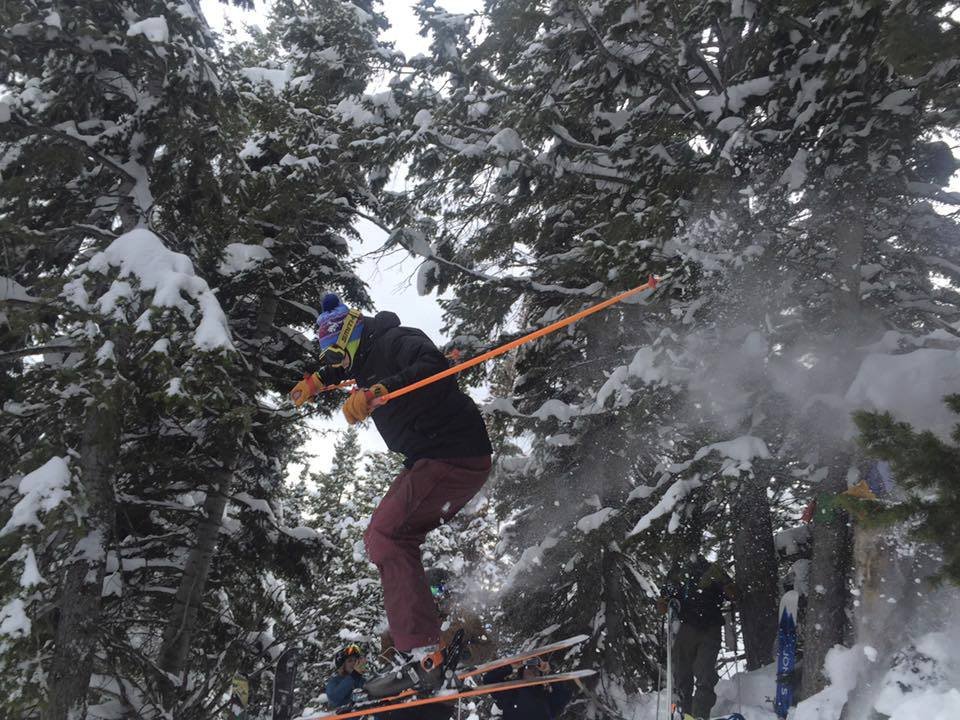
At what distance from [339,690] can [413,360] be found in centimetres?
380

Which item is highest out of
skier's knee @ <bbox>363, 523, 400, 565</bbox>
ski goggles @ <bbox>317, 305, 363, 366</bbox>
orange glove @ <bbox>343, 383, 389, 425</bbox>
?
ski goggles @ <bbox>317, 305, 363, 366</bbox>

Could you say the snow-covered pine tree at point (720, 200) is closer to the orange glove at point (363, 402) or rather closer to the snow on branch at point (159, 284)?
the snow on branch at point (159, 284)

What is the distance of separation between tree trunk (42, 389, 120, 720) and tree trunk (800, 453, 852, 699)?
22.2ft

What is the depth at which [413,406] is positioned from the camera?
490 cm

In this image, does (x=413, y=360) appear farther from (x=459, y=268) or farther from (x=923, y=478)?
(x=459, y=268)

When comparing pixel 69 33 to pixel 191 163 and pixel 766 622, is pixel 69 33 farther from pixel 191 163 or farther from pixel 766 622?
pixel 766 622

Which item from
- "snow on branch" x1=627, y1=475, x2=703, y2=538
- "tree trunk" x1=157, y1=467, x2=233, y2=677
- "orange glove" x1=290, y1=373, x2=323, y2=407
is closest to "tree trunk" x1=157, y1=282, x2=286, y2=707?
"tree trunk" x1=157, y1=467, x2=233, y2=677

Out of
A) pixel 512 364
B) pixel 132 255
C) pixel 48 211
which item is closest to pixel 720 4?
pixel 132 255

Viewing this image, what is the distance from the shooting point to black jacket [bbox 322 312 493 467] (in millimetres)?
4848

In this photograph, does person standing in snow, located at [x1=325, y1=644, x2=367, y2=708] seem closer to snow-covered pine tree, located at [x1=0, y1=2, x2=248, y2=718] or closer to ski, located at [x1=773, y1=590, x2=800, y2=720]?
snow-covered pine tree, located at [x1=0, y1=2, x2=248, y2=718]

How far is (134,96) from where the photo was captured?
7.54m

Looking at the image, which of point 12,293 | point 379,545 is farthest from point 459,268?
point 12,293

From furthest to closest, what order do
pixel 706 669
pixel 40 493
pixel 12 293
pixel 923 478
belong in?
1. pixel 706 669
2. pixel 12 293
3. pixel 40 493
4. pixel 923 478

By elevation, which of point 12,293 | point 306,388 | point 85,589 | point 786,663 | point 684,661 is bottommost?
point 786,663
